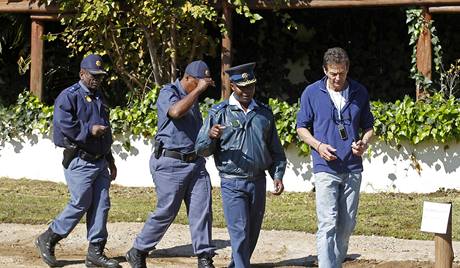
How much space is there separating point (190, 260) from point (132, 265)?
2.41 ft

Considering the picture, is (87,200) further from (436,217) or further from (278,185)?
(436,217)

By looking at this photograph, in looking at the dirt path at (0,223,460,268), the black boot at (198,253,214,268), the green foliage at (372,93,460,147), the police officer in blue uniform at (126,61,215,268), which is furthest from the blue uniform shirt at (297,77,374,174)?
the green foliage at (372,93,460,147)

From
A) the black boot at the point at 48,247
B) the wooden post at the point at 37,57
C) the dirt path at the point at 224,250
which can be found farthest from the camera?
the wooden post at the point at 37,57

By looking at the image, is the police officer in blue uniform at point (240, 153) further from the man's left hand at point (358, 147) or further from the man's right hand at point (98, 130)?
the man's right hand at point (98, 130)

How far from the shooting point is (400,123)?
13023 mm

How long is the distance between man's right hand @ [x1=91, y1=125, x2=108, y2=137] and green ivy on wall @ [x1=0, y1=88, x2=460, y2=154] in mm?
5221

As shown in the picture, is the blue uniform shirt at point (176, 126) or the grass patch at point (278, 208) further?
the grass patch at point (278, 208)

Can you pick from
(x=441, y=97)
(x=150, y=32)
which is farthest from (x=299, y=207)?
(x=150, y=32)

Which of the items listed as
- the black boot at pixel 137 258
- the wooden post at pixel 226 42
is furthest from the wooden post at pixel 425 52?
the black boot at pixel 137 258

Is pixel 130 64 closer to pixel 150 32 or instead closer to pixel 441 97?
pixel 150 32

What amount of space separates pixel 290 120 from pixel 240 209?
607 cm

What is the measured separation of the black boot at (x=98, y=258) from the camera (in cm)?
859

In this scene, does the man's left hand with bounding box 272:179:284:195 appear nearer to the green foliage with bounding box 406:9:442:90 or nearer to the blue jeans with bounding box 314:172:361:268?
the blue jeans with bounding box 314:172:361:268

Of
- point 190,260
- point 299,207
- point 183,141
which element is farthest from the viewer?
point 299,207
